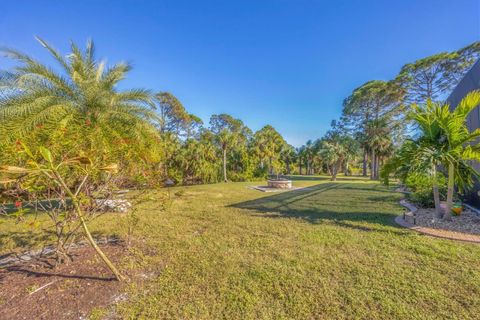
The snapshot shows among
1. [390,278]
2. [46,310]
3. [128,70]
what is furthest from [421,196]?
[128,70]

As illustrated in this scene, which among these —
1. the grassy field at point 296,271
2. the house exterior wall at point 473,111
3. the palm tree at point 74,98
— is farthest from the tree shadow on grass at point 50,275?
the house exterior wall at point 473,111

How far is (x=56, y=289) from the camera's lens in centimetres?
278

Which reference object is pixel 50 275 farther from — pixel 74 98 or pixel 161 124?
pixel 161 124

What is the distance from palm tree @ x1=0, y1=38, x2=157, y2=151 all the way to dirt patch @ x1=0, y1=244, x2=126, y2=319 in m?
2.33

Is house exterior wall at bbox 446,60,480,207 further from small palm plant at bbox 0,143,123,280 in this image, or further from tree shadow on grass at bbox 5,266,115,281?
tree shadow on grass at bbox 5,266,115,281

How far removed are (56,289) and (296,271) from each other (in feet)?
11.3

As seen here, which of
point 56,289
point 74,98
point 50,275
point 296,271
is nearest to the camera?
point 56,289

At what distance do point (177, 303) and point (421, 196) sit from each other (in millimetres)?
8661

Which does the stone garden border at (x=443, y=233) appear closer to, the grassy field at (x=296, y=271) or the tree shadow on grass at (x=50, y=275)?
the grassy field at (x=296, y=271)

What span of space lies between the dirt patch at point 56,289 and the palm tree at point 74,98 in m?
2.33

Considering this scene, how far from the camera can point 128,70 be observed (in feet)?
22.6

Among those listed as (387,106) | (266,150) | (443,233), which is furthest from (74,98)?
(387,106)

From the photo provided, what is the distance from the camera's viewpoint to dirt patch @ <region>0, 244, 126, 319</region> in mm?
2389

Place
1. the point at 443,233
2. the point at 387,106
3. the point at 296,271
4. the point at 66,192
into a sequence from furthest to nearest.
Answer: the point at 387,106 → the point at 443,233 → the point at 296,271 → the point at 66,192
